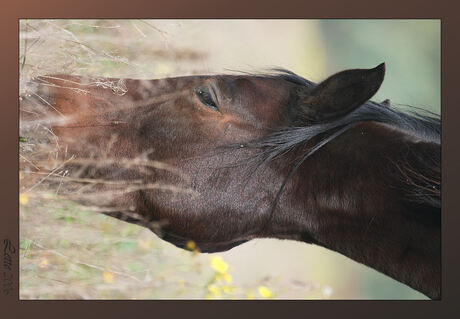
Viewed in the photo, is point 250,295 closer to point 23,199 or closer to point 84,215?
point 84,215

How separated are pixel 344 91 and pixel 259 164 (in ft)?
1.46

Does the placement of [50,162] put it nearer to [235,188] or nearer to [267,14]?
[235,188]

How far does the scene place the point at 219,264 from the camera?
8.86 ft

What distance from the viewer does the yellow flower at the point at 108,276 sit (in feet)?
8.25

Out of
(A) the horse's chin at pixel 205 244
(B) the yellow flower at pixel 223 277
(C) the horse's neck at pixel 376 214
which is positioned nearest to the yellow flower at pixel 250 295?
(B) the yellow flower at pixel 223 277

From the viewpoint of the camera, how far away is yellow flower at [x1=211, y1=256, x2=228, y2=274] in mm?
2686

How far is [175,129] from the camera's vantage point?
6.84ft

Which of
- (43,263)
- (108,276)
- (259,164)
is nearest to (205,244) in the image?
(259,164)

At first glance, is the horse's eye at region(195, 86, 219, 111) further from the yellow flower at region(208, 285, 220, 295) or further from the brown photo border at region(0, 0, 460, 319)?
the yellow flower at region(208, 285, 220, 295)

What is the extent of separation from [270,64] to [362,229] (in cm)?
101

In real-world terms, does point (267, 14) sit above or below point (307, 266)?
above

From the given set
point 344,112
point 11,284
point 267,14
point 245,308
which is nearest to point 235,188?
point 344,112

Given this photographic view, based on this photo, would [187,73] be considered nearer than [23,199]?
No

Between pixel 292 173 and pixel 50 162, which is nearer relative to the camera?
pixel 292 173
